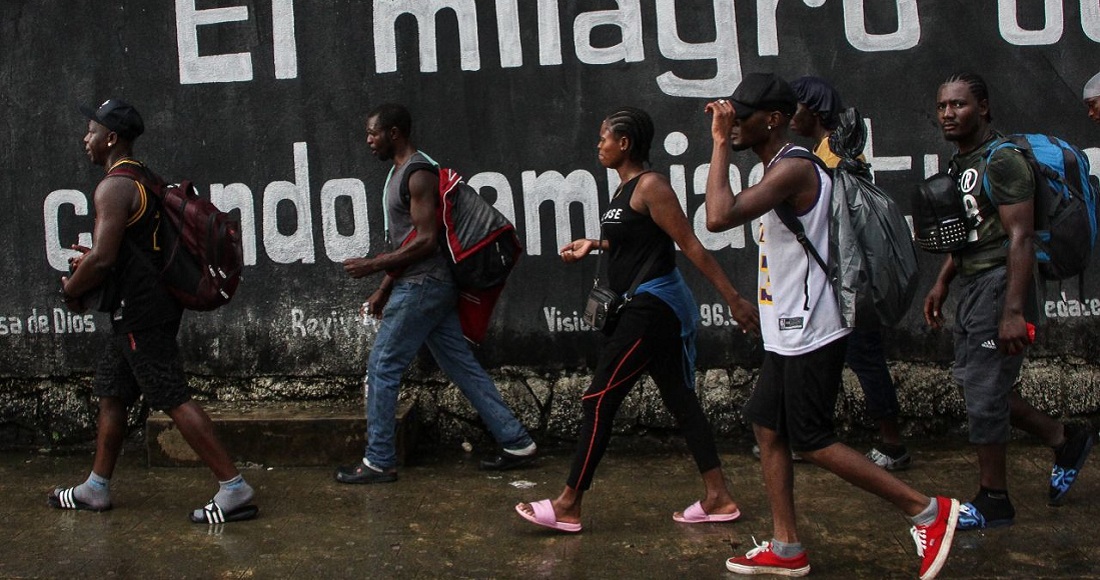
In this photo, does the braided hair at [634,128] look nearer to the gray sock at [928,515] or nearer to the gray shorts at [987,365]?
the gray shorts at [987,365]

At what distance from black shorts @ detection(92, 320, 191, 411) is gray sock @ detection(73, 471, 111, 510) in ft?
1.51

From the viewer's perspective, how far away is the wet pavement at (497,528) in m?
4.47

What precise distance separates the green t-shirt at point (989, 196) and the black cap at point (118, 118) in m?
3.37

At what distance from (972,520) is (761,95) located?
191cm

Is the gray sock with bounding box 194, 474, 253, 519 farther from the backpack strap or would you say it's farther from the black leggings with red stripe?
the backpack strap

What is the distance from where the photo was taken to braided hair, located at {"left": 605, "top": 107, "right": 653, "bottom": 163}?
4785 millimetres

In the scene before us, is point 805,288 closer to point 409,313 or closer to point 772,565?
point 772,565

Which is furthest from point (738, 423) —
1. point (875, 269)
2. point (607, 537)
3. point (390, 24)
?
point (390, 24)

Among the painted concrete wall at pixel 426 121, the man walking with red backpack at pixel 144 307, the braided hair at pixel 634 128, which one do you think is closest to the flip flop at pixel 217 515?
the man walking with red backpack at pixel 144 307

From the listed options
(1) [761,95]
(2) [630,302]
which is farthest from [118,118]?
(1) [761,95]

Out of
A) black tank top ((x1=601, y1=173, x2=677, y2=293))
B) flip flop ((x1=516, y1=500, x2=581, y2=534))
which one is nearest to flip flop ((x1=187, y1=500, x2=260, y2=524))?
flip flop ((x1=516, y1=500, x2=581, y2=534))

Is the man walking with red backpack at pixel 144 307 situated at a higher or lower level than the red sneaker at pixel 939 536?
higher

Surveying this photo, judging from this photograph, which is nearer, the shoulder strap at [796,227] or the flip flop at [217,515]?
the shoulder strap at [796,227]

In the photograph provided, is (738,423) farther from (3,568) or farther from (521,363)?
(3,568)
